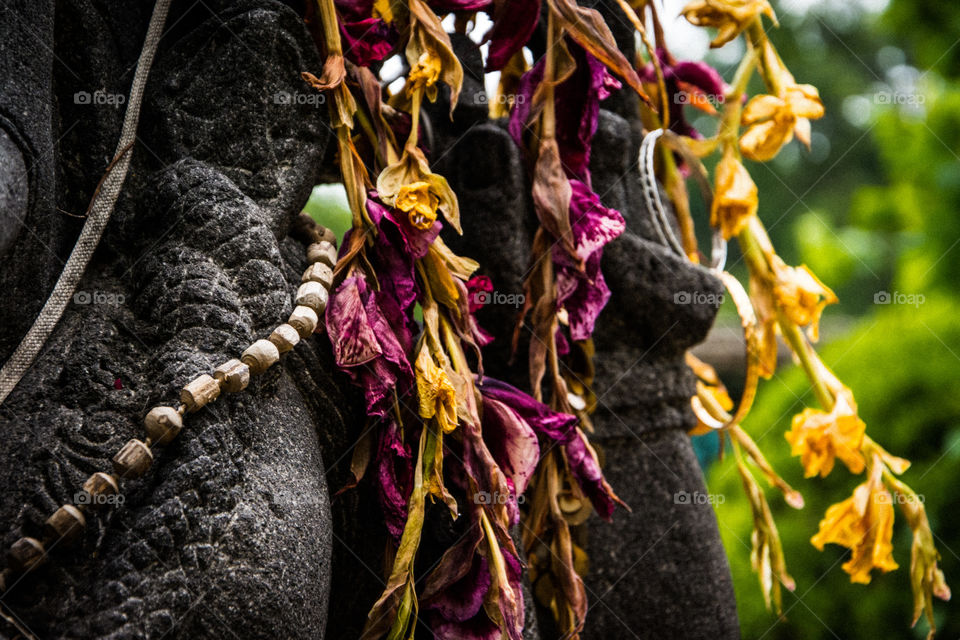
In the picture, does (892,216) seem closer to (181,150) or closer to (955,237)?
(955,237)

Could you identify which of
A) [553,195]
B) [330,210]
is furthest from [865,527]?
[330,210]

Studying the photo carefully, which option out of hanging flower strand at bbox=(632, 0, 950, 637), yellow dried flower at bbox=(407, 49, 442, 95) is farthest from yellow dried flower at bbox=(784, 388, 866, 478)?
yellow dried flower at bbox=(407, 49, 442, 95)

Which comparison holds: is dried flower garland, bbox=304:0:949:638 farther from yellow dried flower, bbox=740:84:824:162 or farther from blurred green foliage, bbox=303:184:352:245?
blurred green foliage, bbox=303:184:352:245

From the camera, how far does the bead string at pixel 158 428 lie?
65cm

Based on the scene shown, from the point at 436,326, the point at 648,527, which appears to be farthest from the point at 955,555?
the point at 436,326

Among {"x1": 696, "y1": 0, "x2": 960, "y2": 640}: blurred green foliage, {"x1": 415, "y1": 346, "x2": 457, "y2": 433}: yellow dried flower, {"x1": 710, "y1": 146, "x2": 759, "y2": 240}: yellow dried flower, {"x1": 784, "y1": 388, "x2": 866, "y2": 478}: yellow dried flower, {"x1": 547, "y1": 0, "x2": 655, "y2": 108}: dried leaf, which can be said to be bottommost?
{"x1": 696, "y1": 0, "x2": 960, "y2": 640}: blurred green foliage

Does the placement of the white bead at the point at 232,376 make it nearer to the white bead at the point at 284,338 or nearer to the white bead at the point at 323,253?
the white bead at the point at 284,338

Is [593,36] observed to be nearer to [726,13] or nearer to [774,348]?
[726,13]

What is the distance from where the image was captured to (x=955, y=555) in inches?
76.1

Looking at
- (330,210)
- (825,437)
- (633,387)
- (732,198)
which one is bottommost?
(330,210)

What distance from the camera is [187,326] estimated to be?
0.75 meters

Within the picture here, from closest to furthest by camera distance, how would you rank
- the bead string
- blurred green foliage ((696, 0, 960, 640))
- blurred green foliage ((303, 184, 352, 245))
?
the bead string
blurred green foliage ((696, 0, 960, 640))
blurred green foliage ((303, 184, 352, 245))

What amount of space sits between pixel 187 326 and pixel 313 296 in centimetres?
11

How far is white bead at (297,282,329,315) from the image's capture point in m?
0.79
